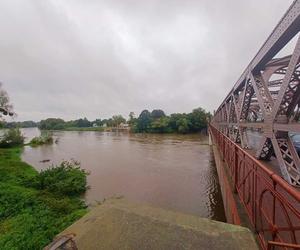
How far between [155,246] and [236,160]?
290 cm

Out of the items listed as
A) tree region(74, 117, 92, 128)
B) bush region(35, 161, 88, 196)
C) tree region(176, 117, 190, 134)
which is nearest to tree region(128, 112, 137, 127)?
tree region(176, 117, 190, 134)

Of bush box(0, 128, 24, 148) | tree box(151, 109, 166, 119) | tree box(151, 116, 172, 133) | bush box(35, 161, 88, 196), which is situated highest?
A: tree box(151, 109, 166, 119)

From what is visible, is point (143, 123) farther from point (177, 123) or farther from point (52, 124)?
point (52, 124)

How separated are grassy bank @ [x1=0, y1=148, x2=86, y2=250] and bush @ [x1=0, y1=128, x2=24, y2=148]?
24599 millimetres

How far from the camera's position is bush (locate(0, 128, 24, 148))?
29.4 m

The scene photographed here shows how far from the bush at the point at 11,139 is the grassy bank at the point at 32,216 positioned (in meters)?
24.6

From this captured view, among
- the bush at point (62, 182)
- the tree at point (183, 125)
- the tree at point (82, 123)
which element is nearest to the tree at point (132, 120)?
the tree at point (183, 125)

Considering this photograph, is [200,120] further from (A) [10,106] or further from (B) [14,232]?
(B) [14,232]

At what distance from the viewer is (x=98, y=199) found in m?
9.17

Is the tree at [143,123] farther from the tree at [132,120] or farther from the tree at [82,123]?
the tree at [82,123]

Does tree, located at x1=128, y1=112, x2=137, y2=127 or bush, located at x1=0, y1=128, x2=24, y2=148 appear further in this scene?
tree, located at x1=128, y1=112, x2=137, y2=127

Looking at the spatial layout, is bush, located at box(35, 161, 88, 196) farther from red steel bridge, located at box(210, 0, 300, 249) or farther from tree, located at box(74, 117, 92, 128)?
tree, located at box(74, 117, 92, 128)

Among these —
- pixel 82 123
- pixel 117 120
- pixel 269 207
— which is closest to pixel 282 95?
pixel 269 207

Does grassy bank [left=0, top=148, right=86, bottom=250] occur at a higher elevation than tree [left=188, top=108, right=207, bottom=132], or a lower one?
lower
